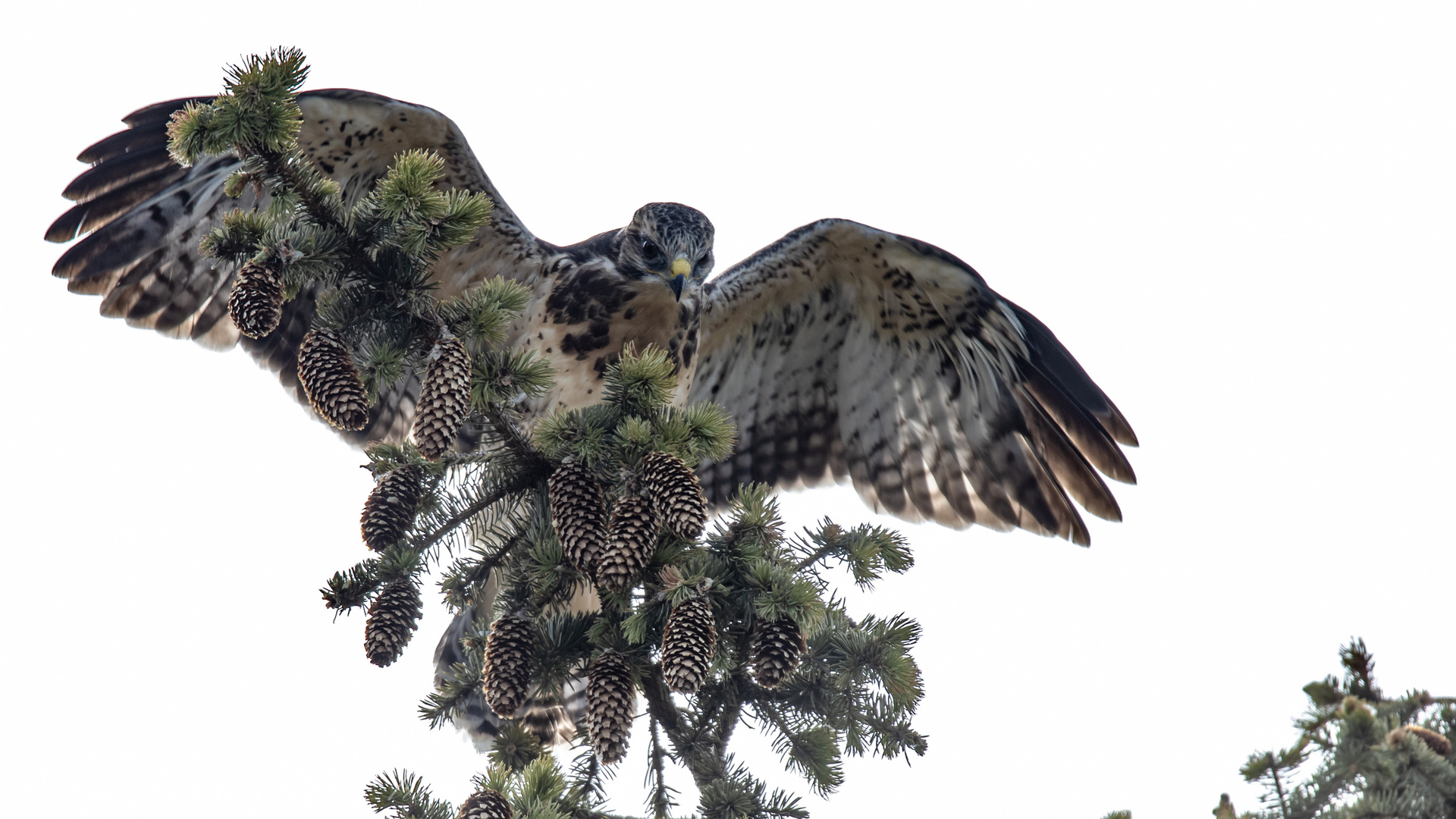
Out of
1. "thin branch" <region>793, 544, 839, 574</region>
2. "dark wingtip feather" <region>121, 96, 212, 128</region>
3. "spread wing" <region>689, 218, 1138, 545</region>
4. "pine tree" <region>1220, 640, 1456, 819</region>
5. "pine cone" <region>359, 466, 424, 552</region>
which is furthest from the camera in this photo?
"spread wing" <region>689, 218, 1138, 545</region>

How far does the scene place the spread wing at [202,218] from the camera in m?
5.05

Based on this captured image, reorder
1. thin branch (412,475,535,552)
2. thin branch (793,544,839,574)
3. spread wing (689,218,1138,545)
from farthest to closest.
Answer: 1. spread wing (689,218,1138,545)
2. thin branch (793,544,839,574)
3. thin branch (412,475,535,552)

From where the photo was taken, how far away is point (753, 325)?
624 cm

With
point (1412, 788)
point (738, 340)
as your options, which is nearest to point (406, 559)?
point (1412, 788)

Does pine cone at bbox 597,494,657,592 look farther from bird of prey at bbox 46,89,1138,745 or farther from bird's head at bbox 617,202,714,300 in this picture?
bird's head at bbox 617,202,714,300

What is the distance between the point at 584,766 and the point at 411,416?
276 cm

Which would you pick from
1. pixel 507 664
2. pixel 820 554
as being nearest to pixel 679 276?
pixel 820 554

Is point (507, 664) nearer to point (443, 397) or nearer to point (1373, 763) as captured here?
point (443, 397)

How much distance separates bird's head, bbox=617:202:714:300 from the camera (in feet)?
17.1

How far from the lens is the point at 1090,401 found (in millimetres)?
5465

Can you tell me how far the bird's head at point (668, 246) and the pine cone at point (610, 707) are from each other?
7.58ft

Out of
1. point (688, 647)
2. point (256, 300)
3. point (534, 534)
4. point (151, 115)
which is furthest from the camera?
point (151, 115)

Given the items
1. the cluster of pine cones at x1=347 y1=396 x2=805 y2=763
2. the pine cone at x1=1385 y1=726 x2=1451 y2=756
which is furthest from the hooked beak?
the pine cone at x1=1385 y1=726 x2=1451 y2=756

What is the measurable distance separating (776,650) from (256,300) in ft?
5.48
